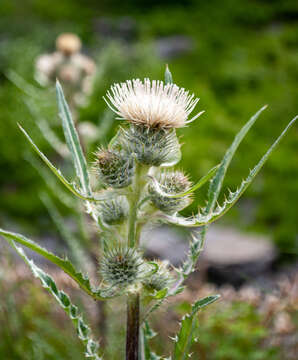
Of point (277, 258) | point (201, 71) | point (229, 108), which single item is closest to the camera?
point (277, 258)

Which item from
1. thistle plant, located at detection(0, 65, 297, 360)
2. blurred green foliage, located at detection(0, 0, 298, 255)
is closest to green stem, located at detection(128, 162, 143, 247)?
thistle plant, located at detection(0, 65, 297, 360)

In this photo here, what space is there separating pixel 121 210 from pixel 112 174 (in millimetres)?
130

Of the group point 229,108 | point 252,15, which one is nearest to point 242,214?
point 229,108

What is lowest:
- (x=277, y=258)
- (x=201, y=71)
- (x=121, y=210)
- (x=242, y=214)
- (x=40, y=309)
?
(x=121, y=210)

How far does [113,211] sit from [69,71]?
2077 mm

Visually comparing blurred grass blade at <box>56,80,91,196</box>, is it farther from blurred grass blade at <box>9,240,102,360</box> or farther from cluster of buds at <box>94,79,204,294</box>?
blurred grass blade at <box>9,240,102,360</box>

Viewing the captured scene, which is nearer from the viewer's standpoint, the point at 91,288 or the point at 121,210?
the point at 91,288

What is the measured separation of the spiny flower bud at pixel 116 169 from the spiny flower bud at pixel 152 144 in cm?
3

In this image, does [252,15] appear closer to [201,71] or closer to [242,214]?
[201,71]

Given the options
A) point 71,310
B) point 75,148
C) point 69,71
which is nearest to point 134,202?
point 75,148

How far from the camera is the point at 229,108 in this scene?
23.2ft

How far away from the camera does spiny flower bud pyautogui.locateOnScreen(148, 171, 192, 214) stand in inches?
47.5

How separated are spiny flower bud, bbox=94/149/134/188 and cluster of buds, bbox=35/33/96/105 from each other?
6.56 feet

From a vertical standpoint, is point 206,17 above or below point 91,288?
above
